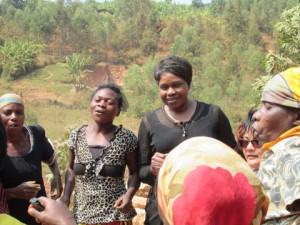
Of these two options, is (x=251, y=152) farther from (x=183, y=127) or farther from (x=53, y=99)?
(x=53, y=99)

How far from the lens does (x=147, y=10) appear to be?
3828cm

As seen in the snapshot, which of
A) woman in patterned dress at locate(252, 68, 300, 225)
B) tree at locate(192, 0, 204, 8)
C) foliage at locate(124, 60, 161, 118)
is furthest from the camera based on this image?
tree at locate(192, 0, 204, 8)

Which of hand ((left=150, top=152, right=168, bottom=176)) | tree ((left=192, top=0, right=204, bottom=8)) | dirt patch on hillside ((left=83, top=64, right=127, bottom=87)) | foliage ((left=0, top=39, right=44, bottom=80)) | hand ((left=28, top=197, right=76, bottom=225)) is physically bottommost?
dirt patch on hillside ((left=83, top=64, right=127, bottom=87))

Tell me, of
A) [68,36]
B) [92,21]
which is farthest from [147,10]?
[68,36]

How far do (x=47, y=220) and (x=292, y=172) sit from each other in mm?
748

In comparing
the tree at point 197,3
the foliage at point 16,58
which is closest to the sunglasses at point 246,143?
the foliage at point 16,58

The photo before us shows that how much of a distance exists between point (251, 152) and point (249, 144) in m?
0.04

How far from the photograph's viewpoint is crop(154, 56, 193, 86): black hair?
252 cm

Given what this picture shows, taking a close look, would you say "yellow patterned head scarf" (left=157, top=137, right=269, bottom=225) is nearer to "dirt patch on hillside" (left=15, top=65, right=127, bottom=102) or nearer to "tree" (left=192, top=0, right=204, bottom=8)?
"dirt patch on hillside" (left=15, top=65, right=127, bottom=102)

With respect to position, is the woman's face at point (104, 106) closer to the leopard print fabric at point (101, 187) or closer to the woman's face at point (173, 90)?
the leopard print fabric at point (101, 187)

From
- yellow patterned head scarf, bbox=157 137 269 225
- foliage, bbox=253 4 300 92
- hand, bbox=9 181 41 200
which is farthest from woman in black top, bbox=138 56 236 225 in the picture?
foliage, bbox=253 4 300 92

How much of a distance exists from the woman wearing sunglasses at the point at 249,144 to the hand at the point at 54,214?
130cm

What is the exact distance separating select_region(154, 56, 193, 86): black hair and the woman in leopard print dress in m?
0.43

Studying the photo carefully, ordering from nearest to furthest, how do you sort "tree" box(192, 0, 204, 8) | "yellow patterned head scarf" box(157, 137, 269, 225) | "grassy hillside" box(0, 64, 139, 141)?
1. "yellow patterned head scarf" box(157, 137, 269, 225)
2. "grassy hillside" box(0, 64, 139, 141)
3. "tree" box(192, 0, 204, 8)
